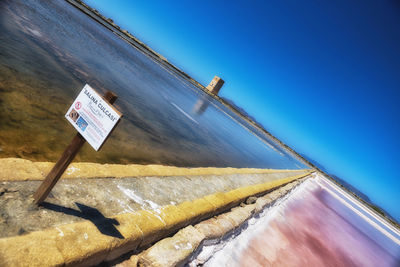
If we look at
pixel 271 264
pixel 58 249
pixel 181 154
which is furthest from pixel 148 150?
pixel 58 249

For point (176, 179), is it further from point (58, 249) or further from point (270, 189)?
point (270, 189)

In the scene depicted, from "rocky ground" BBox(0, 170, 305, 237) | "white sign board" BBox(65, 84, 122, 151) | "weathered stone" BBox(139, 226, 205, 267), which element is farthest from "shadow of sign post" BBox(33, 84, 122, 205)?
"weathered stone" BBox(139, 226, 205, 267)

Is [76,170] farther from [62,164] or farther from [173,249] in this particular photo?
[173,249]

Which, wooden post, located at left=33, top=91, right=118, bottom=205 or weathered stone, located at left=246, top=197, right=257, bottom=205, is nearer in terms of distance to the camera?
wooden post, located at left=33, top=91, right=118, bottom=205

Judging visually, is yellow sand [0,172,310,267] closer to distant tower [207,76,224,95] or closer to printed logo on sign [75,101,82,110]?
printed logo on sign [75,101,82,110]

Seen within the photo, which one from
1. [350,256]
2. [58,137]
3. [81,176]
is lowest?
[58,137]

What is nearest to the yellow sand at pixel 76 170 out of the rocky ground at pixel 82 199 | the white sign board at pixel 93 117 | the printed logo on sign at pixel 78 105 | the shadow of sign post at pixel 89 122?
the rocky ground at pixel 82 199

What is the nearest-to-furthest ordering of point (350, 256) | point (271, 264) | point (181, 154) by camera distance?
point (271, 264), point (350, 256), point (181, 154)

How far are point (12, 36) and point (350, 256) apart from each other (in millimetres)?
12863

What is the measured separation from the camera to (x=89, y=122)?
1.74m

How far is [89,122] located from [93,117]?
0.06m

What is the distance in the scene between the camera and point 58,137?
3.83 metres

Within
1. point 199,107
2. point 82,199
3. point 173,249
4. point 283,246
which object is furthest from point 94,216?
point 199,107

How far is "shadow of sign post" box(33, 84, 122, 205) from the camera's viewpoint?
165 centimetres
